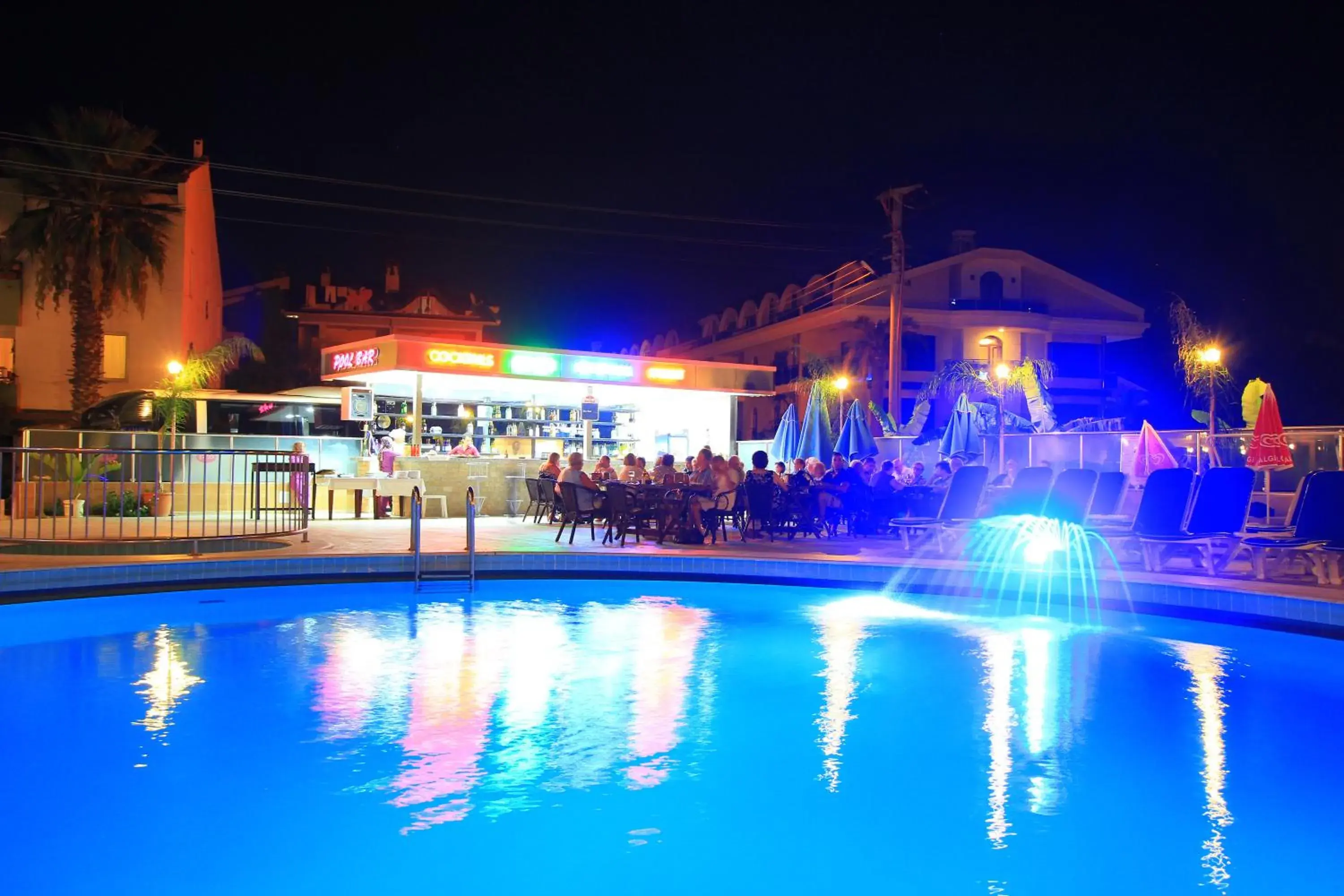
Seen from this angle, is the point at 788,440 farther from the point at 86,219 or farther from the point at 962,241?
the point at 962,241

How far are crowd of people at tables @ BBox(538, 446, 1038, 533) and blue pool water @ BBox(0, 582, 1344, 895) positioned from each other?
5298 mm

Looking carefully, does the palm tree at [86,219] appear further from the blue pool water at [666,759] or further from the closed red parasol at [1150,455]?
the closed red parasol at [1150,455]

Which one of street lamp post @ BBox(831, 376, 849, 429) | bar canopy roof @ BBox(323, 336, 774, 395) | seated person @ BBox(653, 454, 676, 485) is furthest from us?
street lamp post @ BBox(831, 376, 849, 429)

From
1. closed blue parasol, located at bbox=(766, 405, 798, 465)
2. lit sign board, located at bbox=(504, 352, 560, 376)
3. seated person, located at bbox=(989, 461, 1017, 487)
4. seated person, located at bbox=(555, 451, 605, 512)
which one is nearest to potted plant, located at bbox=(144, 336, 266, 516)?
lit sign board, located at bbox=(504, 352, 560, 376)

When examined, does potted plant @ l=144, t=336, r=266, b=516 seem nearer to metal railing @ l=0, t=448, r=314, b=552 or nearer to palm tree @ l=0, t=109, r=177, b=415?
metal railing @ l=0, t=448, r=314, b=552

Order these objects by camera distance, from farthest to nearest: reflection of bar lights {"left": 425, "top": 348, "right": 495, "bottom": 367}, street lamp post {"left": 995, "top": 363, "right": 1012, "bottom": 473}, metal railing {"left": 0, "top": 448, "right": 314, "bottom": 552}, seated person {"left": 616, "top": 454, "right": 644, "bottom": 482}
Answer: reflection of bar lights {"left": 425, "top": 348, "right": 495, "bottom": 367} < street lamp post {"left": 995, "top": 363, "right": 1012, "bottom": 473} < seated person {"left": 616, "top": 454, "right": 644, "bottom": 482} < metal railing {"left": 0, "top": 448, "right": 314, "bottom": 552}

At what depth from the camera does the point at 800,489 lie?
14258 mm

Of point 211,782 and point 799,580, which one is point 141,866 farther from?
point 799,580

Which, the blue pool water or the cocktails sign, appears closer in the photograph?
the blue pool water

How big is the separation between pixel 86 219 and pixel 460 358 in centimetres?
1036

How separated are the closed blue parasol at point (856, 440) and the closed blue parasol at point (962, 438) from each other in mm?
1223

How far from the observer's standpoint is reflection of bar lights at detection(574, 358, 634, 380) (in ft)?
69.2

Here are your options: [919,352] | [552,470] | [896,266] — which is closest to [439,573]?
[552,470]

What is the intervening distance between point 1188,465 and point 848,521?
16.4 feet
